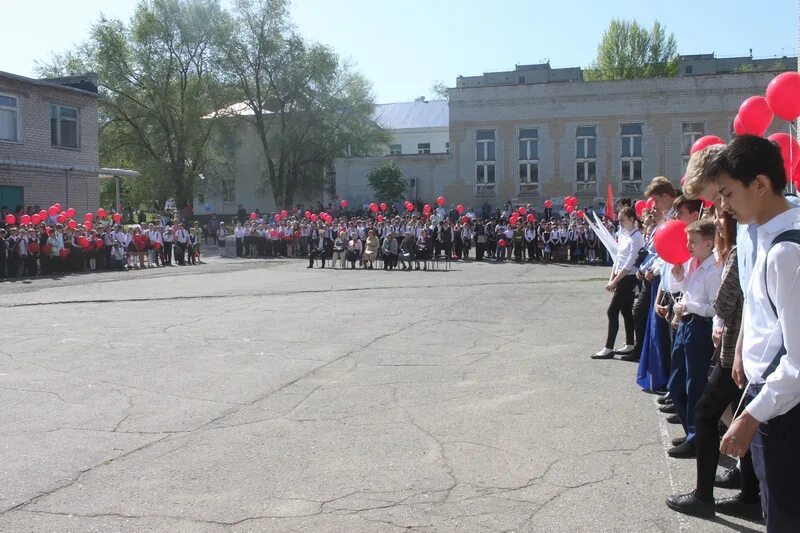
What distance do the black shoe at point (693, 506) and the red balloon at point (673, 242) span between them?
1.71m

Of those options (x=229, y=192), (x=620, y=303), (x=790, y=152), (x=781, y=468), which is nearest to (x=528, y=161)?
(x=229, y=192)

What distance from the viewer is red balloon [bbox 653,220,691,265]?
5.42 meters

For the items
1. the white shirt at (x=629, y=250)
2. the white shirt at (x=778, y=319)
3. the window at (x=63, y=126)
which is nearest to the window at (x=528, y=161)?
the window at (x=63, y=126)

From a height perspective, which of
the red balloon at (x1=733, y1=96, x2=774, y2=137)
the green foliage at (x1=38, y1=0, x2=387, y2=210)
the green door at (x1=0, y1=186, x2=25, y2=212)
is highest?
the green foliage at (x1=38, y1=0, x2=387, y2=210)

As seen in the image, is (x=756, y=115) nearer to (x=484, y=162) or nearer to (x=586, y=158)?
(x=586, y=158)

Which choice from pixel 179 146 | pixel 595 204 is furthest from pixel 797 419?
pixel 179 146

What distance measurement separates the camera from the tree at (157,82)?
46531 mm

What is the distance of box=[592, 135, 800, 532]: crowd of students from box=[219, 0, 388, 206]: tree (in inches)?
1693

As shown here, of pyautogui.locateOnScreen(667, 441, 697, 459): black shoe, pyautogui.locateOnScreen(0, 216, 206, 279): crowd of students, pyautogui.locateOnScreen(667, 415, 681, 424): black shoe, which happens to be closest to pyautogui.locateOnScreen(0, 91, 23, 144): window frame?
pyautogui.locateOnScreen(0, 216, 206, 279): crowd of students

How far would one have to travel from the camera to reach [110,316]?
1340 cm

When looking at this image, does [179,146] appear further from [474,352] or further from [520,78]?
[474,352]

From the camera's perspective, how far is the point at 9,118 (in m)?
30.5

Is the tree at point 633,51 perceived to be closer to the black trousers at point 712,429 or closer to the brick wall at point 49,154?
the brick wall at point 49,154

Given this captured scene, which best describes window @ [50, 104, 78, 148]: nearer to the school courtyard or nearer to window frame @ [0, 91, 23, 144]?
window frame @ [0, 91, 23, 144]
